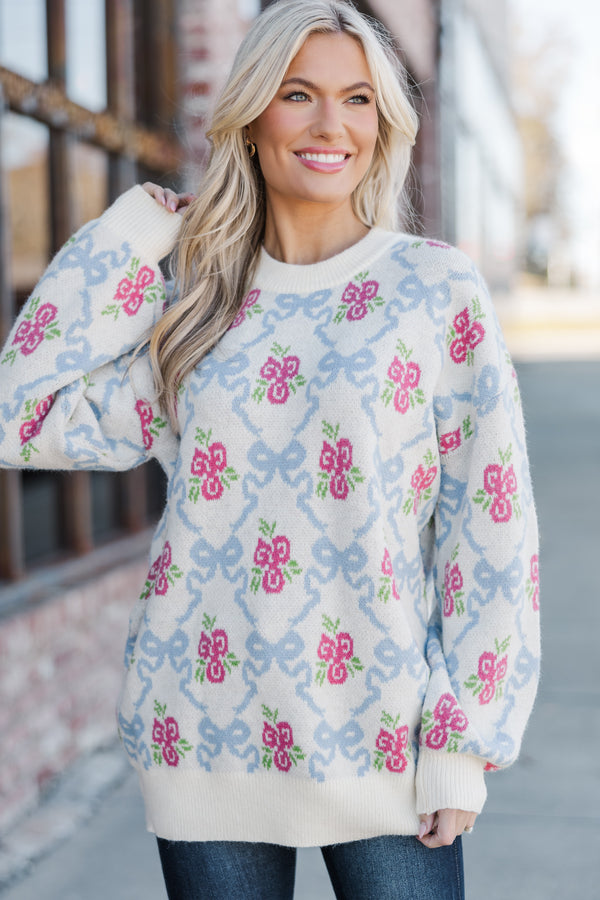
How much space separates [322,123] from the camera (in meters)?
1.88

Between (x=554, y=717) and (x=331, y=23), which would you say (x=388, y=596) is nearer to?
(x=331, y=23)

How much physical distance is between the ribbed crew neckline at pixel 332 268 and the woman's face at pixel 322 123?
0.09 metres

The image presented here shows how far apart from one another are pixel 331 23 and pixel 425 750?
3.95ft

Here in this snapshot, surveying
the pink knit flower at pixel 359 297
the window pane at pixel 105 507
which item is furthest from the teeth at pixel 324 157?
the window pane at pixel 105 507

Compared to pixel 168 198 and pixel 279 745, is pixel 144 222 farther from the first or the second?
pixel 279 745

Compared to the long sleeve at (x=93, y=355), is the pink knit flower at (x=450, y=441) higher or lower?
lower

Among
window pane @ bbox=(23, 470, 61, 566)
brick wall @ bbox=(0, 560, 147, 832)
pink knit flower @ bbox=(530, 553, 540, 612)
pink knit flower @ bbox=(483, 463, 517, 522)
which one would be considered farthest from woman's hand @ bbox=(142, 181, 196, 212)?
window pane @ bbox=(23, 470, 61, 566)

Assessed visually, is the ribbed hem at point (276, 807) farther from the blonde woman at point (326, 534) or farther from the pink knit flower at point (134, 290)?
the pink knit flower at point (134, 290)

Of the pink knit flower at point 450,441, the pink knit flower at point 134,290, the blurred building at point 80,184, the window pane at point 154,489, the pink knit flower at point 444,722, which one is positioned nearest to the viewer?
the pink knit flower at point 444,722

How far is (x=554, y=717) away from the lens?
174 inches

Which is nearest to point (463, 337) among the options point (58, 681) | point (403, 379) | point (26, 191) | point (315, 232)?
point (403, 379)

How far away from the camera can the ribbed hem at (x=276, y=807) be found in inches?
69.4

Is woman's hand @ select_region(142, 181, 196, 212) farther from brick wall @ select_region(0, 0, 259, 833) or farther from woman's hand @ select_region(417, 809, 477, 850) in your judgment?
brick wall @ select_region(0, 0, 259, 833)

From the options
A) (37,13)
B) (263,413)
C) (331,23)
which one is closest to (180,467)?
(263,413)
